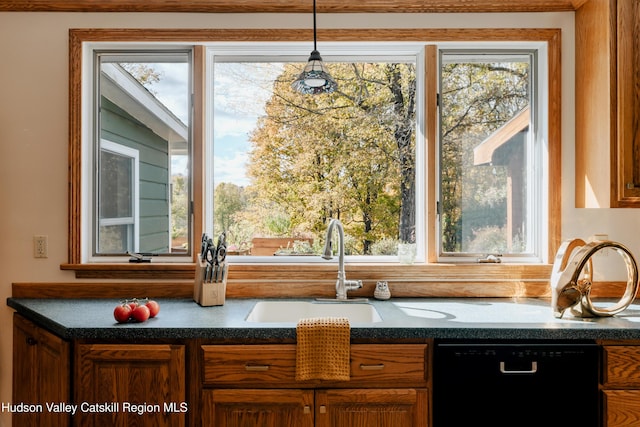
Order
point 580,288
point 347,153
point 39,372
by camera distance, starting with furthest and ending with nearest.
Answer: point 347,153 < point 39,372 < point 580,288

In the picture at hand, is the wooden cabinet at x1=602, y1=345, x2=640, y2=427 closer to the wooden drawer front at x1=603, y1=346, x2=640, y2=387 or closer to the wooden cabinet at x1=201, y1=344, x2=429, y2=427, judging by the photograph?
the wooden drawer front at x1=603, y1=346, x2=640, y2=387

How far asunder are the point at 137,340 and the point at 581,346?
1752mm

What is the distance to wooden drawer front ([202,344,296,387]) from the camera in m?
1.66

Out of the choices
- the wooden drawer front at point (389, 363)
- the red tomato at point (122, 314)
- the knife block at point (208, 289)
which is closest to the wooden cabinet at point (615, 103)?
the wooden drawer front at point (389, 363)

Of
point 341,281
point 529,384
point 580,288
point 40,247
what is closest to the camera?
point 529,384

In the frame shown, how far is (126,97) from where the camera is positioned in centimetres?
243

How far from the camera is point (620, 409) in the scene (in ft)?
5.43

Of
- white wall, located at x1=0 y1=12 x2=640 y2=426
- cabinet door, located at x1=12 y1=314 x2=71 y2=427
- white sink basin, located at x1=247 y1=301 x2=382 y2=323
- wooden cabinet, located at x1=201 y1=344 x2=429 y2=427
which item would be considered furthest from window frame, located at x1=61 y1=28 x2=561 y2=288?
wooden cabinet, located at x1=201 y1=344 x2=429 y2=427

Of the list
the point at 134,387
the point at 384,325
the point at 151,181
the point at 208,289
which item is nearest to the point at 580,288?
the point at 384,325

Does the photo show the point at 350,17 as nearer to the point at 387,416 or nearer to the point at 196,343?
the point at 196,343

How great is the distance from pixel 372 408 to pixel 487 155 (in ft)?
4.90

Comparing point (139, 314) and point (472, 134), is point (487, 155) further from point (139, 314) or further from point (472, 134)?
point (139, 314)

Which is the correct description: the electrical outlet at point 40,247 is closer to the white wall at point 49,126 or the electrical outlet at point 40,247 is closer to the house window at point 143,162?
the white wall at point 49,126

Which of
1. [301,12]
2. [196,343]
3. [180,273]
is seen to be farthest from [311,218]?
[301,12]
